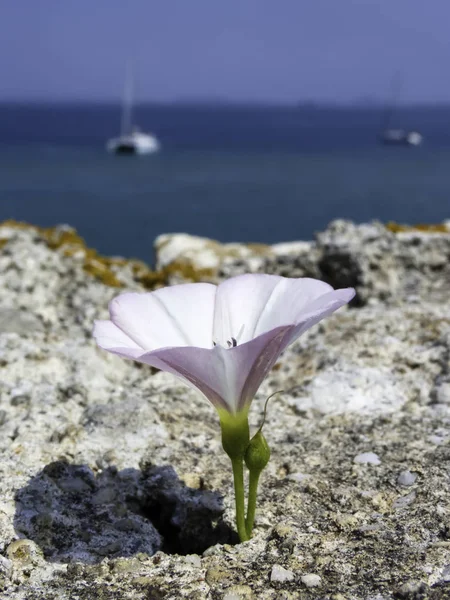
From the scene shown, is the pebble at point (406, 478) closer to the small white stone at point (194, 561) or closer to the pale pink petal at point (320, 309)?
the small white stone at point (194, 561)

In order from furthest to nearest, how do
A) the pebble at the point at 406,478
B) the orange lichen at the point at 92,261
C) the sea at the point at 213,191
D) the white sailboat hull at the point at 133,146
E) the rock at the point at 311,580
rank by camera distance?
the white sailboat hull at the point at 133,146, the sea at the point at 213,191, the orange lichen at the point at 92,261, the pebble at the point at 406,478, the rock at the point at 311,580

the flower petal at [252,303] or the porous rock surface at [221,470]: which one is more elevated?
the flower petal at [252,303]

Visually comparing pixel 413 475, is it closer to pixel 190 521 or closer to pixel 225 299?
pixel 190 521

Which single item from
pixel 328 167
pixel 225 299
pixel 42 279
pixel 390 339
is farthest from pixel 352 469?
pixel 328 167

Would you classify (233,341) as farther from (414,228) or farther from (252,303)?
(414,228)


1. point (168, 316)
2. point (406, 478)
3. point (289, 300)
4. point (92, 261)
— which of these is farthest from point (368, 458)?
point (92, 261)

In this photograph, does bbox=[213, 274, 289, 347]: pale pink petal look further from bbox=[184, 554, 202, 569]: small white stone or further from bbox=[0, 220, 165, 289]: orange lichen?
bbox=[0, 220, 165, 289]: orange lichen

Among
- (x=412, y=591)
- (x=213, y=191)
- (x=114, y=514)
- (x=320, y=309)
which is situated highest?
(x=213, y=191)

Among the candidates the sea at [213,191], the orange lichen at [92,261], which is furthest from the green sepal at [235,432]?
the sea at [213,191]
